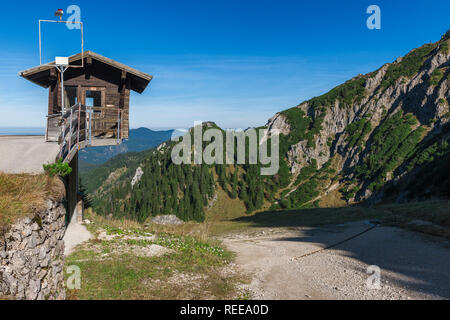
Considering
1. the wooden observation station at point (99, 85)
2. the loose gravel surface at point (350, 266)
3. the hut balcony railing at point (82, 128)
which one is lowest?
the loose gravel surface at point (350, 266)

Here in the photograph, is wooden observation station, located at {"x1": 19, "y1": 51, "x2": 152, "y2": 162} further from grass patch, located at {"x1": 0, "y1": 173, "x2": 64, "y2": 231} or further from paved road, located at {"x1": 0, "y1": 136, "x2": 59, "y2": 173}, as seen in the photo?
grass patch, located at {"x1": 0, "y1": 173, "x2": 64, "y2": 231}

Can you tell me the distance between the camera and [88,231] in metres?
14.3

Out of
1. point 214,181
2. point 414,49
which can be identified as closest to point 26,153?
point 214,181

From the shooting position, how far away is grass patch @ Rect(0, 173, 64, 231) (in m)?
5.14

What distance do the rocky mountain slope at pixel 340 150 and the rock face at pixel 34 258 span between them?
81.3 m

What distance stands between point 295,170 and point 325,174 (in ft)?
60.5

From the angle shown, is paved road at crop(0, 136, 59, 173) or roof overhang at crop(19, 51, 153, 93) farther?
roof overhang at crop(19, 51, 153, 93)

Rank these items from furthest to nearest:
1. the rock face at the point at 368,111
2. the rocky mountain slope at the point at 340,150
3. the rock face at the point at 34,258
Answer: the rock face at the point at 368,111 < the rocky mountain slope at the point at 340,150 < the rock face at the point at 34,258

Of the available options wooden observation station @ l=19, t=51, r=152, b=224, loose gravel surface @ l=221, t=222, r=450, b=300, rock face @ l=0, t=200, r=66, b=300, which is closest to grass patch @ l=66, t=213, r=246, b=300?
loose gravel surface @ l=221, t=222, r=450, b=300

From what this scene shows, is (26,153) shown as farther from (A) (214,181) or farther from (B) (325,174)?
(A) (214,181)

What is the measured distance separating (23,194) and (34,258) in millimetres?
1403

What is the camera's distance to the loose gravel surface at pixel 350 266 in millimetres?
8109

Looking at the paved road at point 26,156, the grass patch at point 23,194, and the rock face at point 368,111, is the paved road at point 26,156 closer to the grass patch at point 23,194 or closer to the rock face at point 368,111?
the grass patch at point 23,194

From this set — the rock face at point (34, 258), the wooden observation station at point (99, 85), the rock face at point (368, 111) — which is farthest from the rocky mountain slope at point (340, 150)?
the rock face at point (34, 258)
